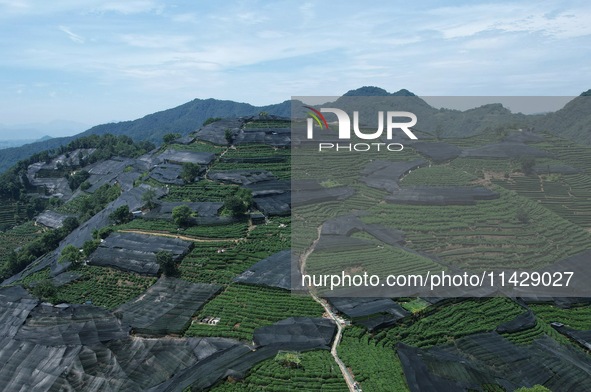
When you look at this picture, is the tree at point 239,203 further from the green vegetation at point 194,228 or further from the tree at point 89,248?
the tree at point 89,248

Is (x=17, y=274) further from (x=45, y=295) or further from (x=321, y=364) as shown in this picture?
(x=321, y=364)

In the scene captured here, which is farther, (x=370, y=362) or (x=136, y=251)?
(x=136, y=251)

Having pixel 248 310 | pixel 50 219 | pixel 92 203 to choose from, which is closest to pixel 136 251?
pixel 248 310

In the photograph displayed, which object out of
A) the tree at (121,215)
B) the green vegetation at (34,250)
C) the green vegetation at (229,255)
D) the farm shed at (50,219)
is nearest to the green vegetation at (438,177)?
the green vegetation at (229,255)

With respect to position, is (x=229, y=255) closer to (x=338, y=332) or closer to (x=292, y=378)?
(x=338, y=332)

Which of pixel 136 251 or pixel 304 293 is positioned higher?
pixel 136 251
